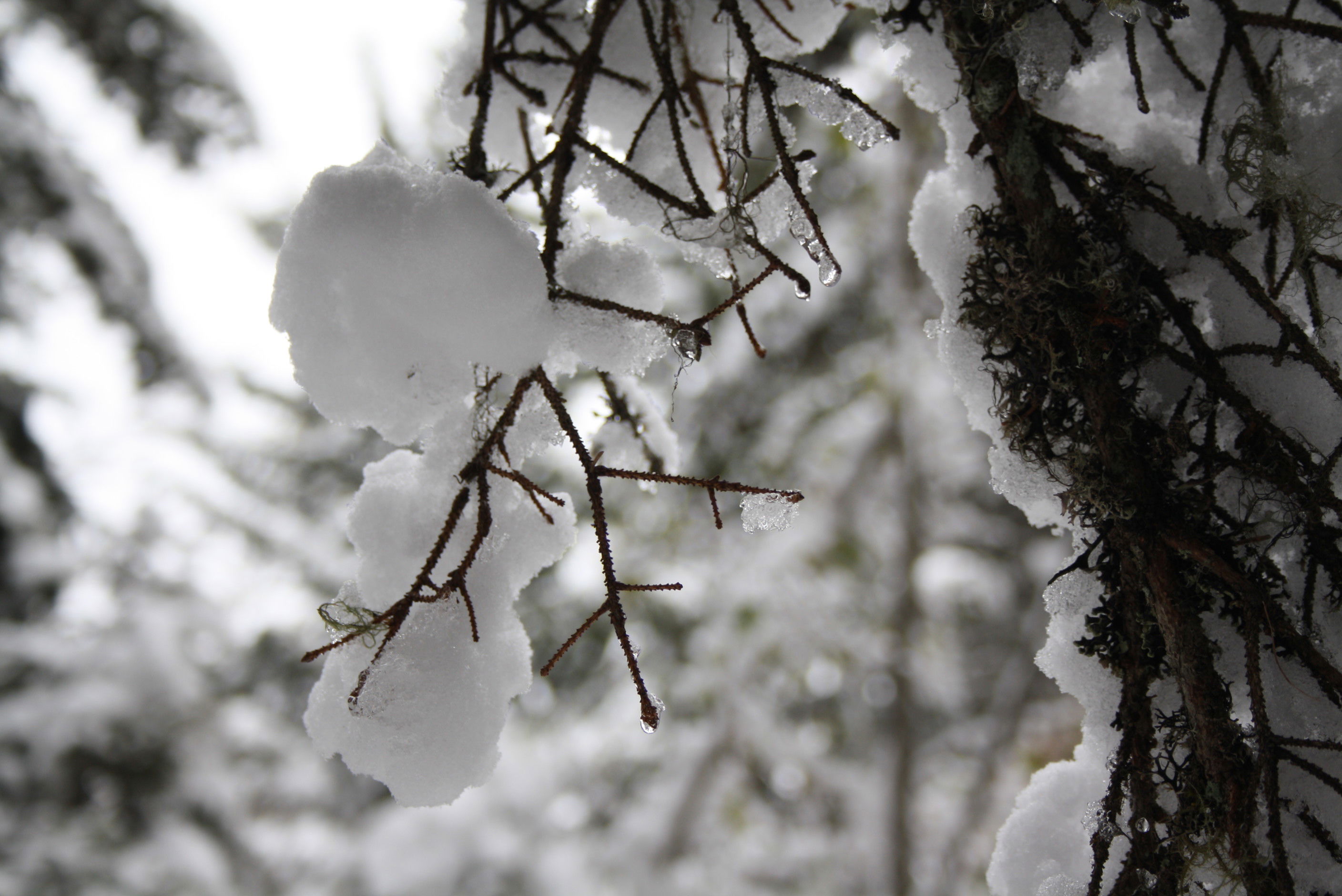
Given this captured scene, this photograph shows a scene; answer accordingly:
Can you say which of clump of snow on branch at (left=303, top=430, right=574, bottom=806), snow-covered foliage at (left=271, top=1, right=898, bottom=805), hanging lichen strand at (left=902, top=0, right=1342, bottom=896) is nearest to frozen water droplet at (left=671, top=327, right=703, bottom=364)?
snow-covered foliage at (left=271, top=1, right=898, bottom=805)

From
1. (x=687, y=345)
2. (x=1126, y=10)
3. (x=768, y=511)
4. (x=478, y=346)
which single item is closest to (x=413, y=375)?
(x=478, y=346)

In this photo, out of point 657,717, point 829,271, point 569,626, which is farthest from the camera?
point 569,626

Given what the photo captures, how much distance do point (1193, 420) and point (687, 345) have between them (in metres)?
0.59

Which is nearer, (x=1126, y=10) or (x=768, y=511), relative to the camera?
(x=1126, y=10)

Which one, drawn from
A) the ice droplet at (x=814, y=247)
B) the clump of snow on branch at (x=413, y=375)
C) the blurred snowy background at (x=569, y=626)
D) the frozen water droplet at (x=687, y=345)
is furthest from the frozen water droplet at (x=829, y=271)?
the blurred snowy background at (x=569, y=626)

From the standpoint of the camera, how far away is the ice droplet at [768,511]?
0.90 m

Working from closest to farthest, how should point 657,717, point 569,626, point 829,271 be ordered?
point 657,717 → point 829,271 → point 569,626

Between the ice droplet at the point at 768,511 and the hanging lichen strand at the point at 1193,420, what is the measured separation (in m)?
0.29

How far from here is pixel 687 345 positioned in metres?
0.86

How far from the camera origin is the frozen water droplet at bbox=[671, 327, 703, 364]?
2.81 ft

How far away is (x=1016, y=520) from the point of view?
4.91m

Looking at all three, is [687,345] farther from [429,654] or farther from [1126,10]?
[1126,10]

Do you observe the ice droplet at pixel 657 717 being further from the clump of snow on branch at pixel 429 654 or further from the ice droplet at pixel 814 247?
the ice droplet at pixel 814 247

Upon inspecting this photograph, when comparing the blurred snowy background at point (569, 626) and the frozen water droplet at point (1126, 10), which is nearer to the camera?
the frozen water droplet at point (1126, 10)
